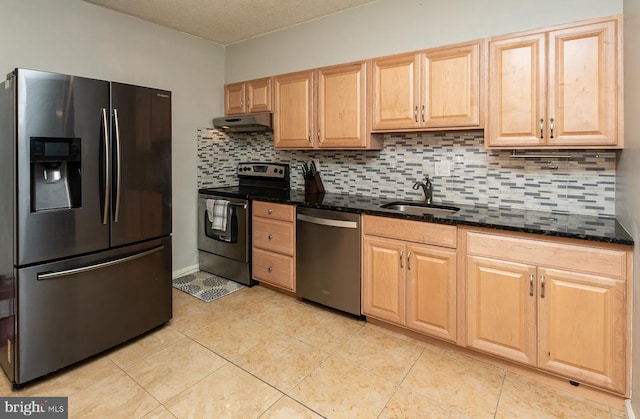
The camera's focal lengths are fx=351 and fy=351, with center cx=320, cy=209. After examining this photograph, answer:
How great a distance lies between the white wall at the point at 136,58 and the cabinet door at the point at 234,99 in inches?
3.8

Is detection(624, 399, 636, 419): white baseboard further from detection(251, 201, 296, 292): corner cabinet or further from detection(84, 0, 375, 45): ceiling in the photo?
detection(84, 0, 375, 45): ceiling

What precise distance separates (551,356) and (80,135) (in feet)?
9.60

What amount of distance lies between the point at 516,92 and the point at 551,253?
100cm

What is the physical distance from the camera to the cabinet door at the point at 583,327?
1.74 m

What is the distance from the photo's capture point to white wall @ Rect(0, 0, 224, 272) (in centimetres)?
256

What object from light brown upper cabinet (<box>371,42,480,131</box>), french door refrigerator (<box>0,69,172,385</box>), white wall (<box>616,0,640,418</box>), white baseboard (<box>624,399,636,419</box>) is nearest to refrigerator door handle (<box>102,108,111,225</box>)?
french door refrigerator (<box>0,69,172,385</box>)

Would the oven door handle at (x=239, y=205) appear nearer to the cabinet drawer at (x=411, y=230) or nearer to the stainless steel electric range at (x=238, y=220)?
the stainless steel electric range at (x=238, y=220)

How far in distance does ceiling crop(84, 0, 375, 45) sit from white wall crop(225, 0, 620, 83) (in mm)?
119

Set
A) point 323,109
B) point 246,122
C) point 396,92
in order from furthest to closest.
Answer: point 246,122, point 323,109, point 396,92

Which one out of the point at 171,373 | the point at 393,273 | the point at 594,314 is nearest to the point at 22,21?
the point at 171,373

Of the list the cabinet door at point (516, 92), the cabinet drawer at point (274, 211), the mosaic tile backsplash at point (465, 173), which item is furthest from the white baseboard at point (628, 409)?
the cabinet drawer at point (274, 211)

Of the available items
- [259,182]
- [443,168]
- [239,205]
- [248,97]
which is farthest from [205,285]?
[443,168]

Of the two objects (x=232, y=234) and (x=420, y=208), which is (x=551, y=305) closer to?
(x=420, y=208)

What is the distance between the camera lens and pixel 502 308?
205 centimetres
